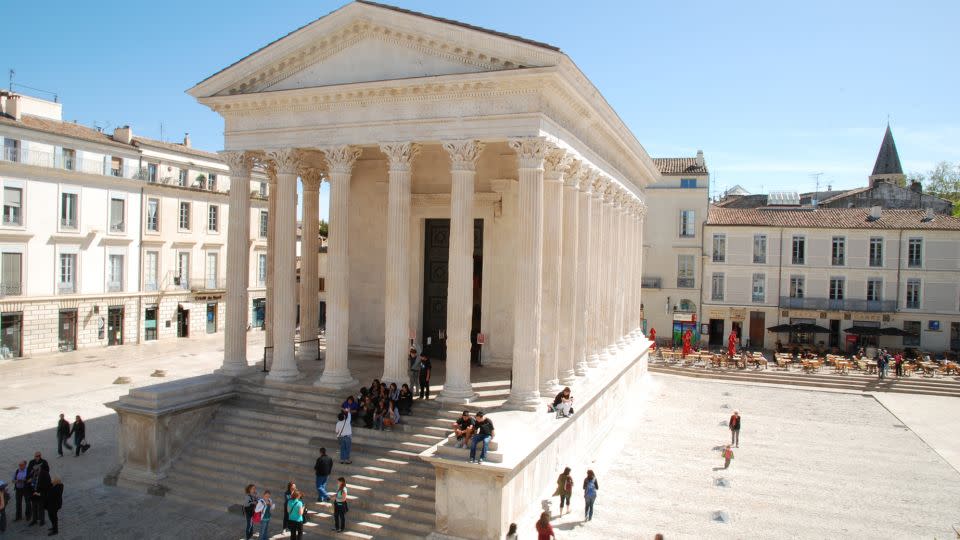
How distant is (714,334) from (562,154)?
93.6 ft

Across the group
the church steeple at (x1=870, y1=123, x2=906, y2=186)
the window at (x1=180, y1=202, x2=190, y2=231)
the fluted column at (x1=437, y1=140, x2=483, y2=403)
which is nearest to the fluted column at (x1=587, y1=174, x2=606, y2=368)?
the fluted column at (x1=437, y1=140, x2=483, y2=403)

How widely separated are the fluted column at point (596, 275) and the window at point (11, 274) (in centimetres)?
2571

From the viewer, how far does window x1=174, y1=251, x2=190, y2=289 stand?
38406 millimetres

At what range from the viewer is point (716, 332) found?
41.4m

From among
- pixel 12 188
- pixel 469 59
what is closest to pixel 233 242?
pixel 469 59

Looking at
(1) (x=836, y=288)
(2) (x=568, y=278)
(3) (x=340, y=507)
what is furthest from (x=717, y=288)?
(3) (x=340, y=507)

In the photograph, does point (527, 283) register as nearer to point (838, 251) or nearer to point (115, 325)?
point (115, 325)

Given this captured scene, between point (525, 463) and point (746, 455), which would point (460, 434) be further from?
point (746, 455)

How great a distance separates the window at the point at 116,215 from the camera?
34625 millimetres

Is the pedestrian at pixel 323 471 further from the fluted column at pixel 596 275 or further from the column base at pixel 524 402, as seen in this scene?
the fluted column at pixel 596 275

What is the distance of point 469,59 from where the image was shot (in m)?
15.5

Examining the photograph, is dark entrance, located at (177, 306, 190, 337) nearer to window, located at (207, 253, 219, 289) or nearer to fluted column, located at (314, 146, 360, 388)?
window, located at (207, 253, 219, 289)

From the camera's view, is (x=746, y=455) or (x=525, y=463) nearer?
(x=525, y=463)

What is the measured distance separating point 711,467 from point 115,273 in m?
30.9
